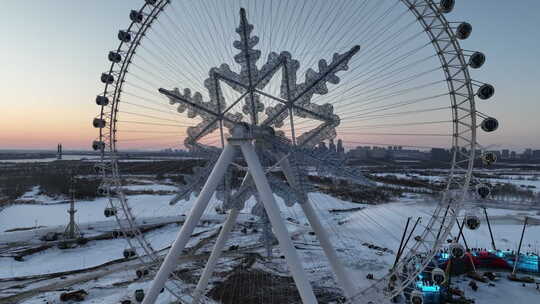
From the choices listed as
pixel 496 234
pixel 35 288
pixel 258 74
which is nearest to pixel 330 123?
pixel 258 74

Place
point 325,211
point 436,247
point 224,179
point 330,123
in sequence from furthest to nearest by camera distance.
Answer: point 325,211 < point 224,179 < point 330,123 < point 436,247

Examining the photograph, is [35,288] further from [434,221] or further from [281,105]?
[434,221]

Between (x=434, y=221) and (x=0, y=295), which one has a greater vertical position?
(x=434, y=221)

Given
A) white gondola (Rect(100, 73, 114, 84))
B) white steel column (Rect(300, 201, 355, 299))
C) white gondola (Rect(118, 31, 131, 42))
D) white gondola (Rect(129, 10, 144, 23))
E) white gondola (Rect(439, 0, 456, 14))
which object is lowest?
white steel column (Rect(300, 201, 355, 299))

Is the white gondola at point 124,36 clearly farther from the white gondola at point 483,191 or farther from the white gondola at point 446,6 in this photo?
the white gondola at point 483,191

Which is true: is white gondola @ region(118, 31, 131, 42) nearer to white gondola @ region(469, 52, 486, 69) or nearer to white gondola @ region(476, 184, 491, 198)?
white gondola @ region(469, 52, 486, 69)

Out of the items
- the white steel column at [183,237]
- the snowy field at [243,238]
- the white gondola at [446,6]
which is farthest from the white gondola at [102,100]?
the white gondola at [446,6]

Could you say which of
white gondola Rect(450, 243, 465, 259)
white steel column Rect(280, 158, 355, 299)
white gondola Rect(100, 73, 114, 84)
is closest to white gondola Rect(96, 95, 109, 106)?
white gondola Rect(100, 73, 114, 84)
